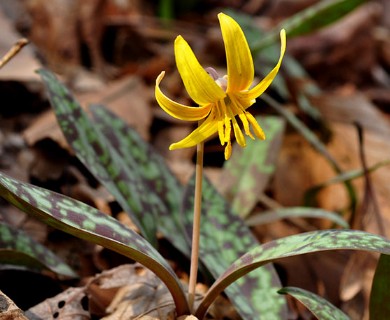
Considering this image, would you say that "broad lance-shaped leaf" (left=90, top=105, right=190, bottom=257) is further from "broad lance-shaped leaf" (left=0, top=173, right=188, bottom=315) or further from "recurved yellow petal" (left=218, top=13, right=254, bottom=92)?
"recurved yellow petal" (left=218, top=13, right=254, bottom=92)

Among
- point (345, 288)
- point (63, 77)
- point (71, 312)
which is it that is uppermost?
point (63, 77)

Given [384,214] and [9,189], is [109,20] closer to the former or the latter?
[384,214]

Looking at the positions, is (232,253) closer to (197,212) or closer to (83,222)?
(197,212)

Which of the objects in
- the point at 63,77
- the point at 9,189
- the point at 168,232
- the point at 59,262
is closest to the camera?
the point at 9,189

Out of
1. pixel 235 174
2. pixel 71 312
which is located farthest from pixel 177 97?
pixel 71 312

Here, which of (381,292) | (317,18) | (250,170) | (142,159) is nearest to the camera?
(381,292)

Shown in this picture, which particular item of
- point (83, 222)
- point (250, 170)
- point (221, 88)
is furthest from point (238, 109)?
point (250, 170)

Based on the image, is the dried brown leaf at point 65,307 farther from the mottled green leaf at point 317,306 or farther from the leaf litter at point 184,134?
the mottled green leaf at point 317,306

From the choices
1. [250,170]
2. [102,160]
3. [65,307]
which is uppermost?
[102,160]
